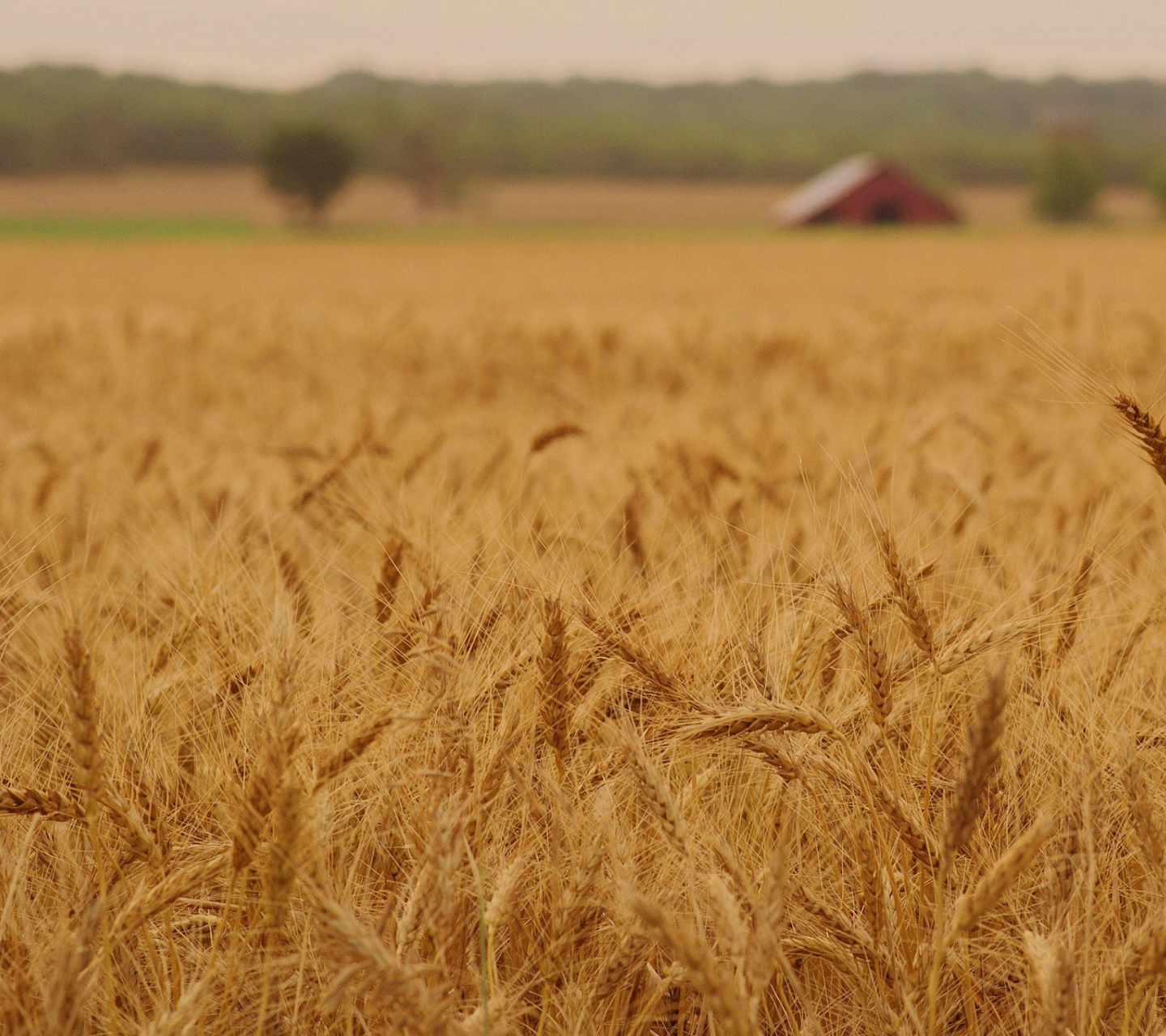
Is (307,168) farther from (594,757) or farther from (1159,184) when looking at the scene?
(594,757)

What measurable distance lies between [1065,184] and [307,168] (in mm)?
37648

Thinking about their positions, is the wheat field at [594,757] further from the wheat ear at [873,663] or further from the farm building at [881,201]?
the farm building at [881,201]

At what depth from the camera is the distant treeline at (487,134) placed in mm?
74812

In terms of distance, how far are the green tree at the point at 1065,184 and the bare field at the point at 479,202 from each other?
6.47ft

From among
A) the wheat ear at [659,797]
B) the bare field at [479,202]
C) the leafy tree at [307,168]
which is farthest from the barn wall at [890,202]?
the wheat ear at [659,797]

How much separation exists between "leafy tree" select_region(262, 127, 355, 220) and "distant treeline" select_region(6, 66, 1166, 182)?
14.1ft

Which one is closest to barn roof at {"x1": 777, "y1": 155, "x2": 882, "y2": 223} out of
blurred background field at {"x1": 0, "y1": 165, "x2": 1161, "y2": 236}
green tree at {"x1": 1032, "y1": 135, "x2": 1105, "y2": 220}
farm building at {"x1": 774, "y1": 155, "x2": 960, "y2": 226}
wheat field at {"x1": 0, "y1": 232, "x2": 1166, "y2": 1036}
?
farm building at {"x1": 774, "y1": 155, "x2": 960, "y2": 226}

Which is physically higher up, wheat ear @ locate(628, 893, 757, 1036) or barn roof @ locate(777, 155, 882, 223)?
wheat ear @ locate(628, 893, 757, 1036)

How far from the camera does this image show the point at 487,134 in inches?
3467

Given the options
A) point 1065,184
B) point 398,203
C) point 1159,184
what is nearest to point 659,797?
point 1159,184

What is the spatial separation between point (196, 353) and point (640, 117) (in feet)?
494

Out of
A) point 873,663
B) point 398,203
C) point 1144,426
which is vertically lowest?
point 398,203

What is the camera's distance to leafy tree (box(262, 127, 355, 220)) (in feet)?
184

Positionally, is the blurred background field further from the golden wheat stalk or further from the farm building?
the golden wheat stalk
